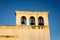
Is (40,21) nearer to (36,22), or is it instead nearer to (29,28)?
(36,22)

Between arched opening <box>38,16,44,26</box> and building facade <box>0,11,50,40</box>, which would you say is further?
arched opening <box>38,16,44,26</box>

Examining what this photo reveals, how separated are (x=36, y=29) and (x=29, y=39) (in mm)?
1251

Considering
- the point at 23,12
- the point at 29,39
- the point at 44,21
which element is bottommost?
the point at 29,39

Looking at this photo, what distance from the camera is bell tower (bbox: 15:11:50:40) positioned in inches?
599

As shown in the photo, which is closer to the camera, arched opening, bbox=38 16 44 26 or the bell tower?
the bell tower

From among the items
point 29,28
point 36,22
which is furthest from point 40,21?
point 29,28

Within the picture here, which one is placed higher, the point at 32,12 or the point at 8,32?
the point at 32,12

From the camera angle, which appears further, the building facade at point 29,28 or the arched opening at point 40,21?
the arched opening at point 40,21

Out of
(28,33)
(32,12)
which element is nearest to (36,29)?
(28,33)

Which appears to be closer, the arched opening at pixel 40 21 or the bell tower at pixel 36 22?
the bell tower at pixel 36 22

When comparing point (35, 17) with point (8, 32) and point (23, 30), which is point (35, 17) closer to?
point (23, 30)

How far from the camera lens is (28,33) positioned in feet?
49.8

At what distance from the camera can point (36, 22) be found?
52.4 feet

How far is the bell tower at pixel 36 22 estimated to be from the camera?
1522 cm
